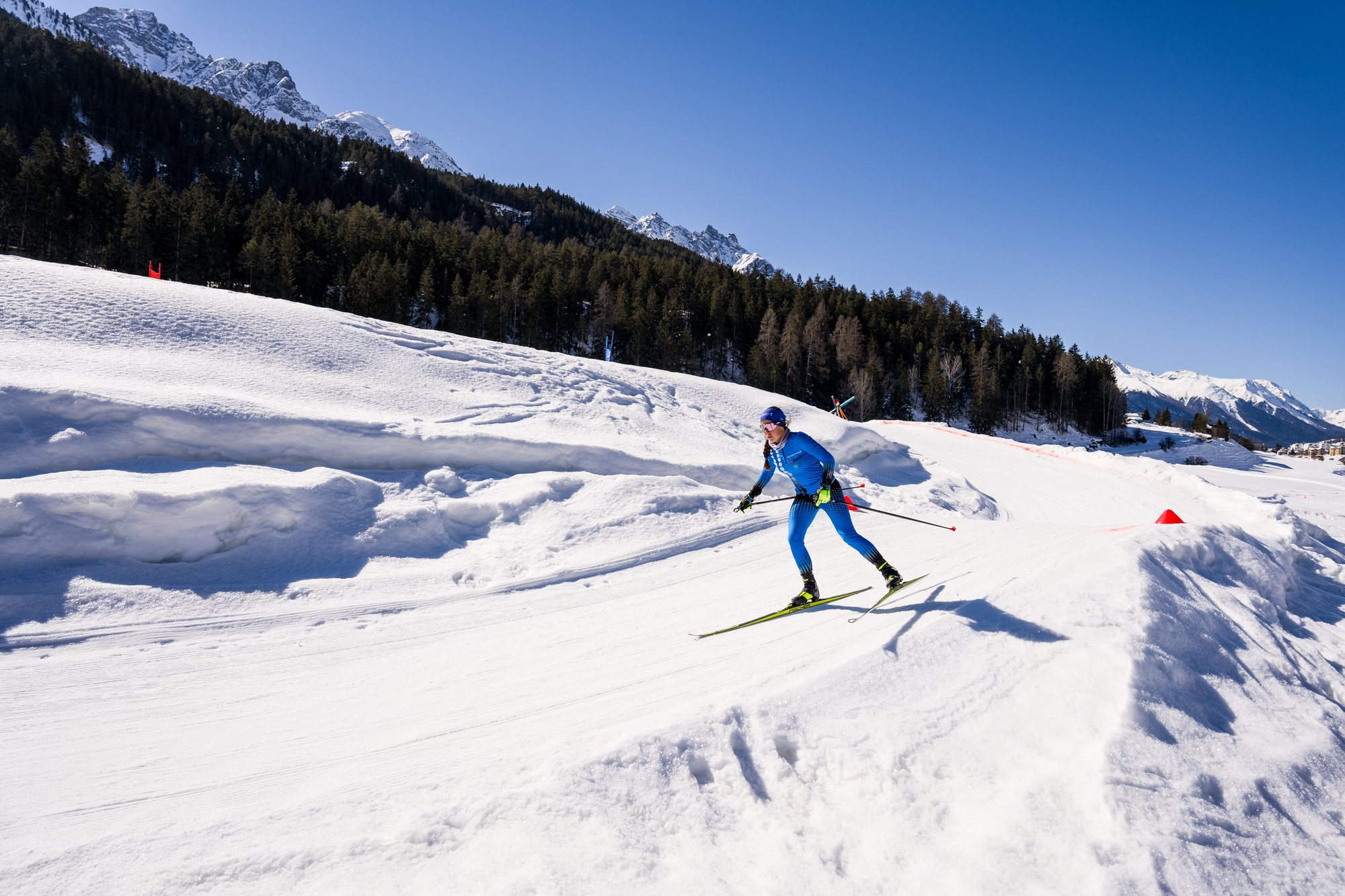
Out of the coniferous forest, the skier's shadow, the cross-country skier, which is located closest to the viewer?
the skier's shadow

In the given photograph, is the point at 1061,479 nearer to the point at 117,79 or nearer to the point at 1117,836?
the point at 1117,836

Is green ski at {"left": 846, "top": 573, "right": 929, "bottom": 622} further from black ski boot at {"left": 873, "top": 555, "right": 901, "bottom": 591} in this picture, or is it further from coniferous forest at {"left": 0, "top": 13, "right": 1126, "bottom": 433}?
coniferous forest at {"left": 0, "top": 13, "right": 1126, "bottom": 433}

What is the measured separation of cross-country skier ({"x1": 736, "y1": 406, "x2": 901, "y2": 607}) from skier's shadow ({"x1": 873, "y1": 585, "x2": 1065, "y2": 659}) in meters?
0.52

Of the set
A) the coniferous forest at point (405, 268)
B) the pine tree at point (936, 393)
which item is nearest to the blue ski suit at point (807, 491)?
the coniferous forest at point (405, 268)

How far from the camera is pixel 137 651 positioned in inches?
177

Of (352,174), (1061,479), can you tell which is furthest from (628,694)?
(352,174)

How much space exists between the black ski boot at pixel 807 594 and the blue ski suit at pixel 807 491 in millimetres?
62

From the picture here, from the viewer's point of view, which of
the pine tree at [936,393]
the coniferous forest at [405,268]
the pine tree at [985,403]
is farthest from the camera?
the pine tree at [985,403]

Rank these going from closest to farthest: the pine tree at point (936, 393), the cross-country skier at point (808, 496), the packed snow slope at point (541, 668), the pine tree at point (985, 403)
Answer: the packed snow slope at point (541, 668)
the cross-country skier at point (808, 496)
the pine tree at point (936, 393)
the pine tree at point (985, 403)

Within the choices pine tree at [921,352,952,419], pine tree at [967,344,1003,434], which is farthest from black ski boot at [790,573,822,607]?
pine tree at [967,344,1003,434]

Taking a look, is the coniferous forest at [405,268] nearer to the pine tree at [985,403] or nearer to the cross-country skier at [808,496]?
the pine tree at [985,403]

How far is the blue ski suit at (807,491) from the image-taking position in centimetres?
562

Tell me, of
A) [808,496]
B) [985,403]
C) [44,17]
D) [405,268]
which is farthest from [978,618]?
[44,17]

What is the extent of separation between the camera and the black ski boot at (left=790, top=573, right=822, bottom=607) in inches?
223
